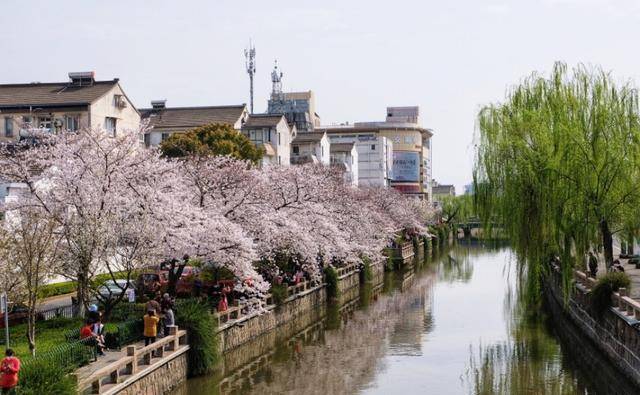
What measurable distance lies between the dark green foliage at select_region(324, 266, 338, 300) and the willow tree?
16136 millimetres

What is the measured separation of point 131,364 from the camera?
23.2 m

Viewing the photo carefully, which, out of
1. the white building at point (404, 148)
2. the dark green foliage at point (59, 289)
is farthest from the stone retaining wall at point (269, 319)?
the white building at point (404, 148)

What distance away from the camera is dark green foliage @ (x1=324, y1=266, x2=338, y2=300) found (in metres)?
49.9

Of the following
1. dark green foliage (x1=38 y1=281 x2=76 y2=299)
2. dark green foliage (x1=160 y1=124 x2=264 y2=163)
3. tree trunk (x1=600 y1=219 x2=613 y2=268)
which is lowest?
dark green foliage (x1=38 y1=281 x2=76 y2=299)

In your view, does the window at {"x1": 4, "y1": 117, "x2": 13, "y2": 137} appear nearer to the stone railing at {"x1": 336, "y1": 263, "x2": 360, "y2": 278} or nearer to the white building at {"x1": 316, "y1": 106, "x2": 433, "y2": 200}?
the stone railing at {"x1": 336, "y1": 263, "x2": 360, "y2": 278}

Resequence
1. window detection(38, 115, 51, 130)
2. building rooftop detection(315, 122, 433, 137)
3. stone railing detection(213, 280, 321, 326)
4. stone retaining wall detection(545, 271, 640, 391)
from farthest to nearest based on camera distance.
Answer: building rooftop detection(315, 122, 433, 137) < window detection(38, 115, 51, 130) < stone railing detection(213, 280, 321, 326) < stone retaining wall detection(545, 271, 640, 391)

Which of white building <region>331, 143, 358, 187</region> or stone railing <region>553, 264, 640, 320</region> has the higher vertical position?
white building <region>331, 143, 358, 187</region>

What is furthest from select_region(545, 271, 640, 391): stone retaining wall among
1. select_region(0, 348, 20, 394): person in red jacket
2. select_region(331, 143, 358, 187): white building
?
select_region(331, 143, 358, 187): white building

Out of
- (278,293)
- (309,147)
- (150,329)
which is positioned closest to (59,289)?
(278,293)

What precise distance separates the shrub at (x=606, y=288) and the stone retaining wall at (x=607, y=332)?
1.21 feet

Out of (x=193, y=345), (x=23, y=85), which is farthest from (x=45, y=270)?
(x=23, y=85)

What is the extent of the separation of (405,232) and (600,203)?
61.7 metres

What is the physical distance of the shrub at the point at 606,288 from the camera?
30.4m

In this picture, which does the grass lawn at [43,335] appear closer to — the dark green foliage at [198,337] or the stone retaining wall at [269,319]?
the dark green foliage at [198,337]
